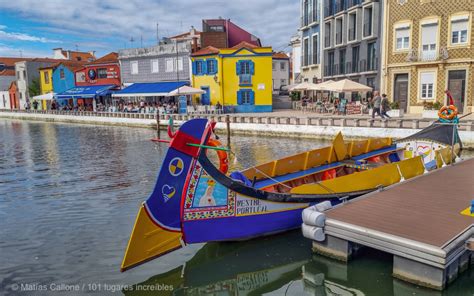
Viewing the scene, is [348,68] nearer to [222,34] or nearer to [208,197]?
[222,34]

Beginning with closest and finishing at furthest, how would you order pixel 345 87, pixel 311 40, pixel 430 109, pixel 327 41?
pixel 430 109 < pixel 345 87 < pixel 327 41 < pixel 311 40

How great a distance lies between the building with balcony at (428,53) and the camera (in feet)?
90.7

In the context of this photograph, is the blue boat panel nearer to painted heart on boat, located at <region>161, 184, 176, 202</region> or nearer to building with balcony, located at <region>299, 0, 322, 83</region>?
painted heart on boat, located at <region>161, 184, 176, 202</region>

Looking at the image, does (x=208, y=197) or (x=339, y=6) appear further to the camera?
(x=339, y=6)

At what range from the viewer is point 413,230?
7453mm

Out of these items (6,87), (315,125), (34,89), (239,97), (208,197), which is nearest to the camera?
(208,197)

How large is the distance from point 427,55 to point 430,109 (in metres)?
4.39

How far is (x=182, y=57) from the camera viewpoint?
42.2 metres

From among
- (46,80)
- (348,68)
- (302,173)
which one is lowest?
(302,173)

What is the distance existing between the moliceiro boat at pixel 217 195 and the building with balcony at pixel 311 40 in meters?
33.0

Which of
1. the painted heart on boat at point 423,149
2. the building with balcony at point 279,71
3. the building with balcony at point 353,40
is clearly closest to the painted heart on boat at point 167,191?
A: the painted heart on boat at point 423,149

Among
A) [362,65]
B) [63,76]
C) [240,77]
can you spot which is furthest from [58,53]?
[362,65]

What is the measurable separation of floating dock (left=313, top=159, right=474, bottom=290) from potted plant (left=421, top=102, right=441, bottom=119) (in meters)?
17.4

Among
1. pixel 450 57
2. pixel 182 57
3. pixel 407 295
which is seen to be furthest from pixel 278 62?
pixel 407 295
